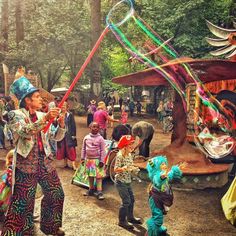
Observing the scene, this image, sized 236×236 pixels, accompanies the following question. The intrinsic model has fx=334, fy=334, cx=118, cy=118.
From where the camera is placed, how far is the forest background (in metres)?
18.8

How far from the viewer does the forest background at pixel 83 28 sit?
61.5ft

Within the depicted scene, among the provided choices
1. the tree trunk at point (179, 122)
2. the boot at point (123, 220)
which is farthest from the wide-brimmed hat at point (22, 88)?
the tree trunk at point (179, 122)

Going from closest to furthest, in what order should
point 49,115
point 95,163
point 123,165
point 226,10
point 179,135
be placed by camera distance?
point 49,115 < point 123,165 < point 95,163 < point 179,135 < point 226,10

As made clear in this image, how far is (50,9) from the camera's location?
22.9 m

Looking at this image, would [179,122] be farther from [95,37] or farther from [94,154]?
[95,37]

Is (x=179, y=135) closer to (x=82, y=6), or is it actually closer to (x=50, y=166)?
(x=50, y=166)

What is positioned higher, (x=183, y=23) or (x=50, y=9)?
(x=50, y=9)

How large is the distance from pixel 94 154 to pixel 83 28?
16.6 m

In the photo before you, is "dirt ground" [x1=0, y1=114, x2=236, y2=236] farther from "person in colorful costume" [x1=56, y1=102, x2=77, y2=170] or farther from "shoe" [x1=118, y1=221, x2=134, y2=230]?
"person in colorful costume" [x1=56, y1=102, x2=77, y2=170]

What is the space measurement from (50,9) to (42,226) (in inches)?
804

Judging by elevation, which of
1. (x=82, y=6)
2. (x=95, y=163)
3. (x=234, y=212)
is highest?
(x=82, y=6)

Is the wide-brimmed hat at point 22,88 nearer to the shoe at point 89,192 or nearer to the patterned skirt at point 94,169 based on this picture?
the patterned skirt at point 94,169

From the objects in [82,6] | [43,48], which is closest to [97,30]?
[43,48]

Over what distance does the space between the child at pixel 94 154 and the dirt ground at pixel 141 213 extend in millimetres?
514
